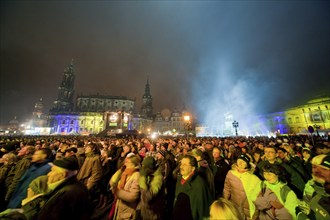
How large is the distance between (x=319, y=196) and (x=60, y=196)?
393 cm

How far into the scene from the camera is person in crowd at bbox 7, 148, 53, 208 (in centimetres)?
326

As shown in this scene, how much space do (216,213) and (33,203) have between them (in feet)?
10.0

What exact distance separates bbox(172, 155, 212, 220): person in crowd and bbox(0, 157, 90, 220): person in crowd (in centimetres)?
165

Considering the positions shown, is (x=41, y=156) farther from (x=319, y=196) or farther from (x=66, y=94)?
(x=66, y=94)

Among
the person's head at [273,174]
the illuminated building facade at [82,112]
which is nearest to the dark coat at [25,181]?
the person's head at [273,174]

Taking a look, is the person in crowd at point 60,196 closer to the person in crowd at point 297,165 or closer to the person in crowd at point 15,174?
the person in crowd at point 15,174

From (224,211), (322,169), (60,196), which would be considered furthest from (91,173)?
(322,169)

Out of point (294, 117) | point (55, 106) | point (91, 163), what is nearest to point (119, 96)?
point (55, 106)

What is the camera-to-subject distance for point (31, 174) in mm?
3357

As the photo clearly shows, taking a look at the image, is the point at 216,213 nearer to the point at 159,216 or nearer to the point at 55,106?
the point at 159,216

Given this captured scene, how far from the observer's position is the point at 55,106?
255 ft

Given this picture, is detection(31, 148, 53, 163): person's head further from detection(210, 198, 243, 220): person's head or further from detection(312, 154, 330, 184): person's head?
detection(312, 154, 330, 184): person's head

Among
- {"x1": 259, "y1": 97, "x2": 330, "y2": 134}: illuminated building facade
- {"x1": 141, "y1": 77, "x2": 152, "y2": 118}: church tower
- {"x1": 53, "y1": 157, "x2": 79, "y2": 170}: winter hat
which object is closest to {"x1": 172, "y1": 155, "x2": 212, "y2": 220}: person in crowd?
{"x1": 53, "y1": 157, "x2": 79, "y2": 170}: winter hat

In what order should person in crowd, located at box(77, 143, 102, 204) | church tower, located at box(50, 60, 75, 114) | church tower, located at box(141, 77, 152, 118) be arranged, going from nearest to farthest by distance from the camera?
person in crowd, located at box(77, 143, 102, 204) → church tower, located at box(50, 60, 75, 114) → church tower, located at box(141, 77, 152, 118)
